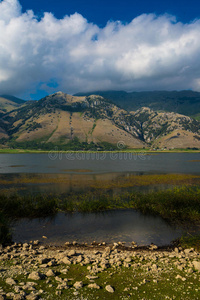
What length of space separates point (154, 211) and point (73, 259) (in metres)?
16.7

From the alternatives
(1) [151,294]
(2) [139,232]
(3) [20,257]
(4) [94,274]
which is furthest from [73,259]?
(2) [139,232]

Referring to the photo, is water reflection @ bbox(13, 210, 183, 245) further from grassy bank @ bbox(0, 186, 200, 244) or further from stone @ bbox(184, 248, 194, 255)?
stone @ bbox(184, 248, 194, 255)

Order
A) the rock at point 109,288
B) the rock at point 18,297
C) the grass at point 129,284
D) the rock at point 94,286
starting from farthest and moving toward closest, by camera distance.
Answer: the rock at point 94,286, the rock at point 109,288, the grass at point 129,284, the rock at point 18,297

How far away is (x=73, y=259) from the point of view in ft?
46.9

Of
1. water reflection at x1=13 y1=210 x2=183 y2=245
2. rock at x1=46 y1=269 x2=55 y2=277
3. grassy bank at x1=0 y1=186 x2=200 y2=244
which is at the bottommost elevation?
water reflection at x1=13 y1=210 x2=183 y2=245

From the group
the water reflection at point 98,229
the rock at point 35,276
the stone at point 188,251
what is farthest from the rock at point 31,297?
the stone at point 188,251

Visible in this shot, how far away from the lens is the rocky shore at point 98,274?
10.1 m

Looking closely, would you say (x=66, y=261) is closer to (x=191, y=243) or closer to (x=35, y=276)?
(x=35, y=276)

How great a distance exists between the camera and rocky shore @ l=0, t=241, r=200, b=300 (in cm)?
1006

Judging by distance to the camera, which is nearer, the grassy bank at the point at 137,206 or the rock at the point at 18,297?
the rock at the point at 18,297

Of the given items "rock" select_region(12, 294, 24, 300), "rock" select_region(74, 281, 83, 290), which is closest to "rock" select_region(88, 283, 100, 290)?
"rock" select_region(74, 281, 83, 290)

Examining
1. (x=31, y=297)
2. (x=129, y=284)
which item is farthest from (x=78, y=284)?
(x=129, y=284)

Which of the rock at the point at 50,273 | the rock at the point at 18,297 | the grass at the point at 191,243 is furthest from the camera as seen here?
the grass at the point at 191,243

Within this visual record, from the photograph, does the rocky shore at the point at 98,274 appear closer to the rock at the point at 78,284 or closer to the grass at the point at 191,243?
the rock at the point at 78,284
